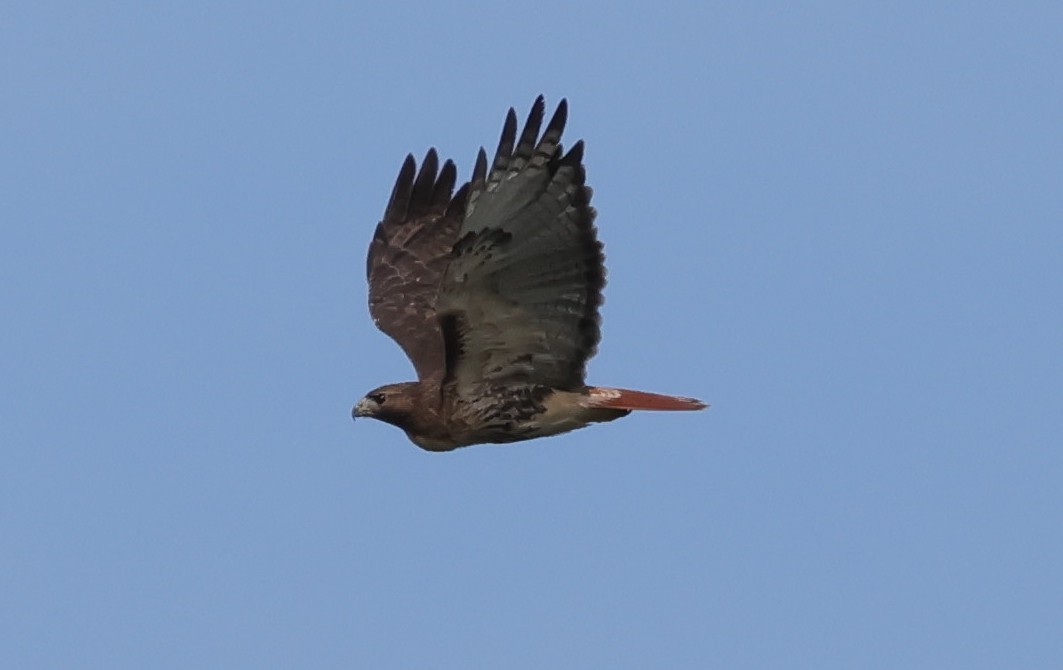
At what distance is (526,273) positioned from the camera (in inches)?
436

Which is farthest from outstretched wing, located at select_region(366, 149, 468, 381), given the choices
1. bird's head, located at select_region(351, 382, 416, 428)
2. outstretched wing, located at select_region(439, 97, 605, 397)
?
outstretched wing, located at select_region(439, 97, 605, 397)

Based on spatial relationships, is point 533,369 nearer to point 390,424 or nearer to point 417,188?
point 390,424

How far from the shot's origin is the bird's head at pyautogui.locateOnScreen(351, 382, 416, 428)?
11.7 meters

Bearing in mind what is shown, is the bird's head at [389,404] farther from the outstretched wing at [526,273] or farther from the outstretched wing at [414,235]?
the outstretched wing at [414,235]

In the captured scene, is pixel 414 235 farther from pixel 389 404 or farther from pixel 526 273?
pixel 526 273

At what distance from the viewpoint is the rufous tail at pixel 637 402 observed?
11.6 meters

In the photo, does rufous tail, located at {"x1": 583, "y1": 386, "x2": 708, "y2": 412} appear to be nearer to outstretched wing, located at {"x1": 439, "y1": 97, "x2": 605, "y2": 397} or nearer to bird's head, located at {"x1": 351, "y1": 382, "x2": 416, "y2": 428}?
outstretched wing, located at {"x1": 439, "y1": 97, "x2": 605, "y2": 397}

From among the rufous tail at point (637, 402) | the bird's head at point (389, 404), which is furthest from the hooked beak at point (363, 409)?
the rufous tail at point (637, 402)

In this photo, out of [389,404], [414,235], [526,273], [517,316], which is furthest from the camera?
[414,235]

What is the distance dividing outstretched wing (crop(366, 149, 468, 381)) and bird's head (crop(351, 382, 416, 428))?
5.30ft

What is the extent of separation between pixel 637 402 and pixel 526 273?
1.09 metres

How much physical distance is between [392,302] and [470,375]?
1978mm

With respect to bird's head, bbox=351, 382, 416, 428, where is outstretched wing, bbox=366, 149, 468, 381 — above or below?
above

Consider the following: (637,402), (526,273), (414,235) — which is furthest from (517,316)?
(414,235)
